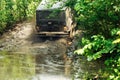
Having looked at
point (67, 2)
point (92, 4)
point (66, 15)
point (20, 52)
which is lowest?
point (20, 52)

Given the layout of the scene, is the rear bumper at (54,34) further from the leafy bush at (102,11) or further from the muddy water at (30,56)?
the leafy bush at (102,11)

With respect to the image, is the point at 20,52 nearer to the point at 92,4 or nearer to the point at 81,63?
the point at 81,63

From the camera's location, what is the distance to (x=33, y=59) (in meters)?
16.1

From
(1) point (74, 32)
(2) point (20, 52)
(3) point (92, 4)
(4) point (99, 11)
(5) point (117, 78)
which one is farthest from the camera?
(1) point (74, 32)

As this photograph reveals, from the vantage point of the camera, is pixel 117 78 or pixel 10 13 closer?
pixel 117 78

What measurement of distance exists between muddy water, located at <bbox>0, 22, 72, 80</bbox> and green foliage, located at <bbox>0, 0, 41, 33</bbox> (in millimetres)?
570

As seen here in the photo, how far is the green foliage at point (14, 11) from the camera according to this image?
20.3 meters

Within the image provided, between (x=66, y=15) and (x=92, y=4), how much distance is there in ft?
36.3

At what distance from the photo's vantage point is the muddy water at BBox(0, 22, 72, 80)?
1341 cm

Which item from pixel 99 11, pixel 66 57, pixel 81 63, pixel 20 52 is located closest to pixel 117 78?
pixel 99 11

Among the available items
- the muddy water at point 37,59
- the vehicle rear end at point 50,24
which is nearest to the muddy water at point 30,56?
the muddy water at point 37,59

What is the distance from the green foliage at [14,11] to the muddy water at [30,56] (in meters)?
0.57

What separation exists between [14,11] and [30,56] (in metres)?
5.95

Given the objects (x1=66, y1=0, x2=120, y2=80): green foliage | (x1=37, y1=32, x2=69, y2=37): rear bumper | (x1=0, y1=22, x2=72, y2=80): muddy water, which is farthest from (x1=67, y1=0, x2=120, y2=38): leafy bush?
(x1=37, y1=32, x2=69, y2=37): rear bumper
